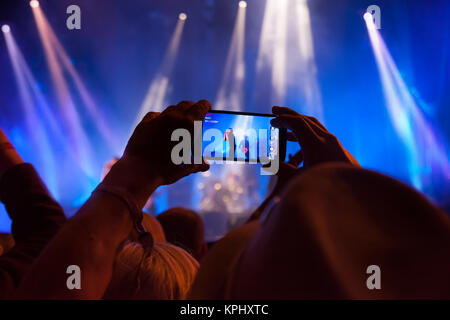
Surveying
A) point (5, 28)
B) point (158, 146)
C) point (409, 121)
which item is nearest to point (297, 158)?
point (158, 146)

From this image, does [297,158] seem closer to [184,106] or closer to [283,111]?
[283,111]

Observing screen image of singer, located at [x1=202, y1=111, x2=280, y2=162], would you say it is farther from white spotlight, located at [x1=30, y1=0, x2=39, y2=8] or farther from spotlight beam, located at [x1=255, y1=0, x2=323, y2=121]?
spotlight beam, located at [x1=255, y1=0, x2=323, y2=121]

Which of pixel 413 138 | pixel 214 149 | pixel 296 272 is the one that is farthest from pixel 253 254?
pixel 413 138

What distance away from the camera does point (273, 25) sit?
734 centimetres

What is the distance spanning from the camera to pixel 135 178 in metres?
0.56

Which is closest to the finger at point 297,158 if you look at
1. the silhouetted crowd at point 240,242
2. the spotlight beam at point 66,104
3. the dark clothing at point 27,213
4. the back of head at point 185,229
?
the silhouetted crowd at point 240,242

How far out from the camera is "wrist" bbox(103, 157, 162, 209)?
1.80 ft

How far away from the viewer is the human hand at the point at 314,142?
89cm

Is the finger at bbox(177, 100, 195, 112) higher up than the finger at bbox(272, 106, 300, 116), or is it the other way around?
the finger at bbox(272, 106, 300, 116)

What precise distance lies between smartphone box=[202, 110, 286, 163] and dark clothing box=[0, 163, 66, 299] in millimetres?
691

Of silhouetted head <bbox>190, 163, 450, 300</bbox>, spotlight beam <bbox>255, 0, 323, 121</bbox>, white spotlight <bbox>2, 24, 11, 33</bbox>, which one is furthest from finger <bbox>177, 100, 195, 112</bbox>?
spotlight beam <bbox>255, 0, 323, 121</bbox>

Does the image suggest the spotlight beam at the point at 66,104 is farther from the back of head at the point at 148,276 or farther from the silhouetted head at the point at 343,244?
the silhouetted head at the point at 343,244
